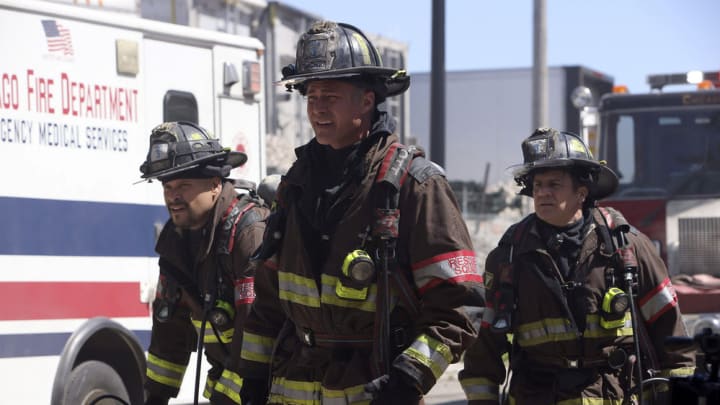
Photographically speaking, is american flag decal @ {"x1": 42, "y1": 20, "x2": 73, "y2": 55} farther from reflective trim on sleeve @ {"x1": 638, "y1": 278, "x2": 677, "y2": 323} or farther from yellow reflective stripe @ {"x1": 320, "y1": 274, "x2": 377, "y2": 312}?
reflective trim on sleeve @ {"x1": 638, "y1": 278, "x2": 677, "y2": 323}

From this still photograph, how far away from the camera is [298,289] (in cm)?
418

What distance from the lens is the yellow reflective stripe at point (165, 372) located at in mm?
5734

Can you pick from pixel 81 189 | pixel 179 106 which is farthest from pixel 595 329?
pixel 179 106

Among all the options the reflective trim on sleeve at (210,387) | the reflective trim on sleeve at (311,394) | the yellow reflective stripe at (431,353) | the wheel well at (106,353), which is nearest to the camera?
the yellow reflective stripe at (431,353)

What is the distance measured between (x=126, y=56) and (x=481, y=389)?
369 centimetres

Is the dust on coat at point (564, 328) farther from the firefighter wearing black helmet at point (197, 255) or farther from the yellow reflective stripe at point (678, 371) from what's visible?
the firefighter wearing black helmet at point (197, 255)

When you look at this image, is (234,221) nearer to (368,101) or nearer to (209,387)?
(209,387)

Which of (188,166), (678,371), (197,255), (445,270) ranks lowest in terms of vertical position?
(678,371)

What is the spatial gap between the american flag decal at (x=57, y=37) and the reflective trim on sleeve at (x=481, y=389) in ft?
11.2

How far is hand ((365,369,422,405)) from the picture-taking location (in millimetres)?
3883

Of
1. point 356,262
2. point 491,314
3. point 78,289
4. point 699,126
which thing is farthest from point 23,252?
point 699,126

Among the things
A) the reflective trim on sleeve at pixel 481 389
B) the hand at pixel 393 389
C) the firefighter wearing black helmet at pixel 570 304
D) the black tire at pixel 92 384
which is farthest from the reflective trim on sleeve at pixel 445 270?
the black tire at pixel 92 384

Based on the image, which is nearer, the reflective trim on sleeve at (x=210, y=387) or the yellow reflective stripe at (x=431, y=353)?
the yellow reflective stripe at (x=431, y=353)

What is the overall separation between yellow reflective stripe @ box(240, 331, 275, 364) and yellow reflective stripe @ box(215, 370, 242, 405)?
2.30 feet
